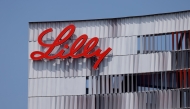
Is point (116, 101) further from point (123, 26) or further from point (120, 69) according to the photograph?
point (123, 26)

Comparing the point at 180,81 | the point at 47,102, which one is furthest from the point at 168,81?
the point at 47,102

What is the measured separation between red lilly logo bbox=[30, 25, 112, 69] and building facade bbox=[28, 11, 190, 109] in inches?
15.7

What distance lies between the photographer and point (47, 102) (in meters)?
88.9

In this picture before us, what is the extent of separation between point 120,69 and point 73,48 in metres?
5.07

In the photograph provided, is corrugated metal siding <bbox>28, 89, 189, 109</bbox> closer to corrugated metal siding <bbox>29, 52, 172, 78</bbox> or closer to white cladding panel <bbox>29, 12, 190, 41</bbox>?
corrugated metal siding <bbox>29, 52, 172, 78</bbox>

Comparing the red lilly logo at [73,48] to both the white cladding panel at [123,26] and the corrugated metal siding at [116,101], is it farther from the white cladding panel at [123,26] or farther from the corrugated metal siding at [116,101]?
the corrugated metal siding at [116,101]

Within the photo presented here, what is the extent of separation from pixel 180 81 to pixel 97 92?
8.07m

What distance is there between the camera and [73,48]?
89.3 meters

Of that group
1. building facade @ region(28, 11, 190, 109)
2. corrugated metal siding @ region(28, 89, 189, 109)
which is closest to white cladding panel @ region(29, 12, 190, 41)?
building facade @ region(28, 11, 190, 109)

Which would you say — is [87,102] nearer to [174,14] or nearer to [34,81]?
[34,81]

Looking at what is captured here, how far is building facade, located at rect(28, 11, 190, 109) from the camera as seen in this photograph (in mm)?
87062

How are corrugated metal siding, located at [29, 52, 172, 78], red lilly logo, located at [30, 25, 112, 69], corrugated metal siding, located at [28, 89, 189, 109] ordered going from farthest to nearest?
1. red lilly logo, located at [30, 25, 112, 69]
2. corrugated metal siding, located at [29, 52, 172, 78]
3. corrugated metal siding, located at [28, 89, 189, 109]

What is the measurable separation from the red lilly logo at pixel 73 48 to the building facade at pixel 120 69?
40 cm

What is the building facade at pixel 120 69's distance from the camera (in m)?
87.1
